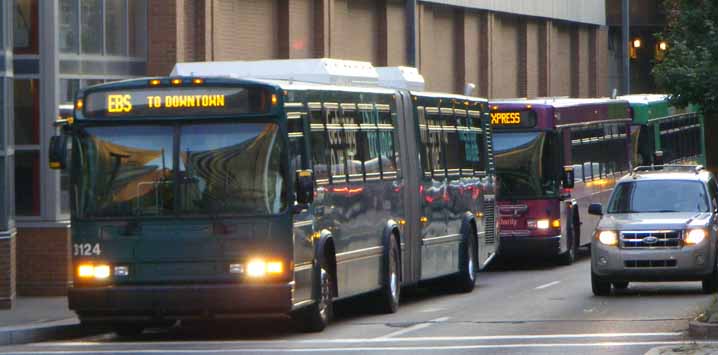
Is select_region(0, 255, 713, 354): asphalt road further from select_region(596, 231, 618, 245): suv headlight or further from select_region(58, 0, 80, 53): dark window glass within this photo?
select_region(58, 0, 80, 53): dark window glass

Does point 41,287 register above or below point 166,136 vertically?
below

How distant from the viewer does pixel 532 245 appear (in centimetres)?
2931

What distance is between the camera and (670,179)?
23.3 meters

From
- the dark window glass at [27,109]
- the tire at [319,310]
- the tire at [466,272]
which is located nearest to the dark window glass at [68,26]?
the dark window glass at [27,109]

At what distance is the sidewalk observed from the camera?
17.6 metres

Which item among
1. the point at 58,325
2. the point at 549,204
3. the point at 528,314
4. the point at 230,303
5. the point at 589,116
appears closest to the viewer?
the point at 230,303

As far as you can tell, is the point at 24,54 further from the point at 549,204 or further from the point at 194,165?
the point at 549,204

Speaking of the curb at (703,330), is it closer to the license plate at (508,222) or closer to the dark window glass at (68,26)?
the dark window glass at (68,26)

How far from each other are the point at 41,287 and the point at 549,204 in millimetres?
9885

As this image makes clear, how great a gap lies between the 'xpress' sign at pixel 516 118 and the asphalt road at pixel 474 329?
5.24 m

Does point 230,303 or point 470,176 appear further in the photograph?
point 470,176

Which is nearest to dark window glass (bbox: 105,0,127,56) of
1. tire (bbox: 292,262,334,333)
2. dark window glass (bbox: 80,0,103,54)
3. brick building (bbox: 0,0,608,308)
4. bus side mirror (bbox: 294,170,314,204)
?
brick building (bbox: 0,0,608,308)

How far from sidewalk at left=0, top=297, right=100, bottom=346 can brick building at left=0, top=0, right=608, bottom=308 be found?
575 millimetres

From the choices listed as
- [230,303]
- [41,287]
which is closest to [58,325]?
[230,303]
